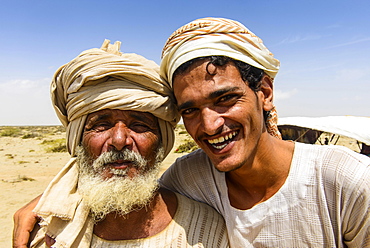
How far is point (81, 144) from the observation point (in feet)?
7.82

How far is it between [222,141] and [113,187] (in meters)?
0.88

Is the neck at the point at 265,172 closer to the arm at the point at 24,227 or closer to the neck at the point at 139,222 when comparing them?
the neck at the point at 139,222

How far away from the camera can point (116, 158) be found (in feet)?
7.03

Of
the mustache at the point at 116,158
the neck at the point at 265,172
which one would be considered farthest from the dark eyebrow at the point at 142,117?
the neck at the point at 265,172

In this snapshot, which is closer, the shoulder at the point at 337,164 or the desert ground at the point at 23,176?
the shoulder at the point at 337,164

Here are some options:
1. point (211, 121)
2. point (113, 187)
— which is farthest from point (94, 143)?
point (211, 121)

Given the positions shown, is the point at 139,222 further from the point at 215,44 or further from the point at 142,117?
the point at 215,44

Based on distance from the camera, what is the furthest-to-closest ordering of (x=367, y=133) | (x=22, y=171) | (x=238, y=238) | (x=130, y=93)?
(x=22, y=171) < (x=367, y=133) < (x=130, y=93) < (x=238, y=238)

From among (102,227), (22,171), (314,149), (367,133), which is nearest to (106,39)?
(102,227)

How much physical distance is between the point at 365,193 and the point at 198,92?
3.76ft

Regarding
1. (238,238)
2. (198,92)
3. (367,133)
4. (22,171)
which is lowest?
(22,171)

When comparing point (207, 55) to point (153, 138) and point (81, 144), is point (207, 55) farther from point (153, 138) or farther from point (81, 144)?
point (81, 144)

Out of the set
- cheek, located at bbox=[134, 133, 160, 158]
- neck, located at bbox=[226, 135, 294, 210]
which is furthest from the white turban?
neck, located at bbox=[226, 135, 294, 210]

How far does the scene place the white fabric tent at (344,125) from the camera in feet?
25.3
